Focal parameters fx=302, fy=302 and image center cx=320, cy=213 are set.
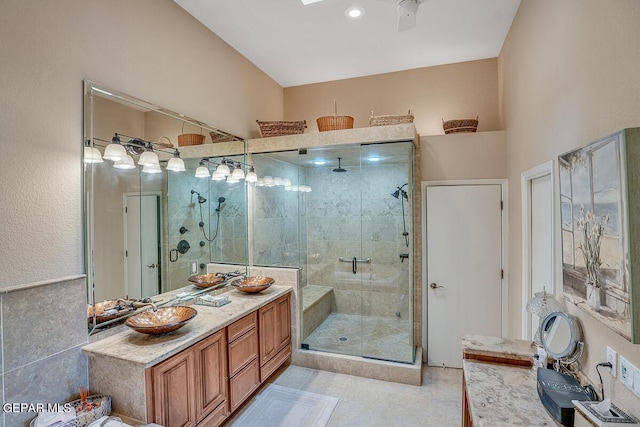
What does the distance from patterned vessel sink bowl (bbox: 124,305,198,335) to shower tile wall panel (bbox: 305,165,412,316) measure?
1907 millimetres

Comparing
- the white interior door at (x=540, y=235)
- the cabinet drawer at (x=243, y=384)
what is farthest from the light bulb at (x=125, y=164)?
the white interior door at (x=540, y=235)

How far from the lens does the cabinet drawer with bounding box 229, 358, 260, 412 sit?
243 cm

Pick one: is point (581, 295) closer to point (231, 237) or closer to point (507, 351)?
point (507, 351)

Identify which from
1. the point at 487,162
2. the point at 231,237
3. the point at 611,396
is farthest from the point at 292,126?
the point at 611,396

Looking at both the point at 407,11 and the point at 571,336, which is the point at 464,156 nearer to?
the point at 407,11

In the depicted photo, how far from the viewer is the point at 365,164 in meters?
3.75

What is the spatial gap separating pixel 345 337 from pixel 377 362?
665 millimetres

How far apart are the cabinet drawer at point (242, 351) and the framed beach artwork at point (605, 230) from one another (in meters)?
2.30

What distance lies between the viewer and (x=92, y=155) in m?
1.95

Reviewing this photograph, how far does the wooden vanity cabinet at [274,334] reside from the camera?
2.88 meters

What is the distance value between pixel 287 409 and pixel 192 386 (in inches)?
39.5

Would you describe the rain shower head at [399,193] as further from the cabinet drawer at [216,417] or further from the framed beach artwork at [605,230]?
the cabinet drawer at [216,417]

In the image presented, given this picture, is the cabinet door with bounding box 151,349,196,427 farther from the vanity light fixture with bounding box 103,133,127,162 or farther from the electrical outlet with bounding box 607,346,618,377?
the electrical outlet with bounding box 607,346,618,377

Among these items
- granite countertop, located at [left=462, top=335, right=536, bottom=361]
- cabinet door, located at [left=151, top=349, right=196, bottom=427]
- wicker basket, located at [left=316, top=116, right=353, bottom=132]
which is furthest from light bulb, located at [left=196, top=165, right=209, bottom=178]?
granite countertop, located at [left=462, top=335, right=536, bottom=361]
